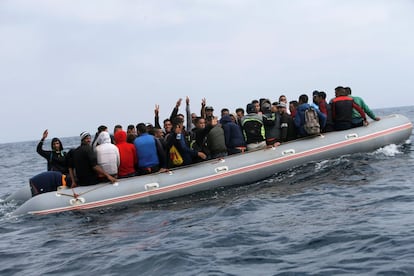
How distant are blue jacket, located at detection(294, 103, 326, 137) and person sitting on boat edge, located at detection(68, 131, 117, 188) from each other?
4367 mm

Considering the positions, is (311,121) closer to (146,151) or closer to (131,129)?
(146,151)

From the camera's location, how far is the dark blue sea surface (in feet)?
18.4

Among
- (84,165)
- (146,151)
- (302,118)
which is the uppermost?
(302,118)

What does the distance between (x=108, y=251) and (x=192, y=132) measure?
15.6 ft

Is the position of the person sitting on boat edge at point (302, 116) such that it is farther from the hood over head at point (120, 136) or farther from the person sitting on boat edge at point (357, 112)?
the hood over head at point (120, 136)

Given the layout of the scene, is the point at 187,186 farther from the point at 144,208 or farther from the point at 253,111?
the point at 253,111

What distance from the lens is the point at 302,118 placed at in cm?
1162

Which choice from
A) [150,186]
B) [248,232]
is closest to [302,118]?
[150,186]

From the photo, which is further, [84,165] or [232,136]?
[232,136]

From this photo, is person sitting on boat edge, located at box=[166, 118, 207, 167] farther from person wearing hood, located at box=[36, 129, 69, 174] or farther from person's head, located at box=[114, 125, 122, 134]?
person wearing hood, located at box=[36, 129, 69, 174]

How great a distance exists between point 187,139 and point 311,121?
2.82 metres

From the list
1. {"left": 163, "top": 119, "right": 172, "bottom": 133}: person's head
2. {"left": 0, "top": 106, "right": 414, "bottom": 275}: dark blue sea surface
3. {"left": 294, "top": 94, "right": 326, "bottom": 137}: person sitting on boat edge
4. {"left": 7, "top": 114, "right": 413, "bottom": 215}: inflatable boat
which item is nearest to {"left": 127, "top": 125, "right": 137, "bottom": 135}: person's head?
{"left": 163, "top": 119, "right": 172, "bottom": 133}: person's head

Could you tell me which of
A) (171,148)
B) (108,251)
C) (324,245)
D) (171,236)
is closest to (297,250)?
(324,245)

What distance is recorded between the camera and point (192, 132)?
11062 mm
